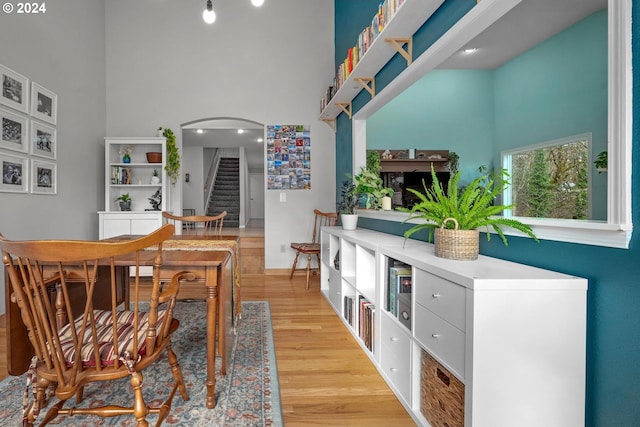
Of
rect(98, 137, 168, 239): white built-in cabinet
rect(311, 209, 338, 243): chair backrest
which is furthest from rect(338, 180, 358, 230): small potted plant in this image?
rect(98, 137, 168, 239): white built-in cabinet

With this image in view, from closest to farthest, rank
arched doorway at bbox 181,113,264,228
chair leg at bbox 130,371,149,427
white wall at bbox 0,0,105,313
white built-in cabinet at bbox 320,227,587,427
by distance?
1. white built-in cabinet at bbox 320,227,587,427
2. chair leg at bbox 130,371,149,427
3. white wall at bbox 0,0,105,313
4. arched doorway at bbox 181,113,264,228

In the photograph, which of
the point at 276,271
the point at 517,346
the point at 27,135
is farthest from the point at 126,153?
the point at 517,346

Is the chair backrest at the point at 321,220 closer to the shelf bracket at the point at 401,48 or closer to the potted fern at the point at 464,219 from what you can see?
the shelf bracket at the point at 401,48

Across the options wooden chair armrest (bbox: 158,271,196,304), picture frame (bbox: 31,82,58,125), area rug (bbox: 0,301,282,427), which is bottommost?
area rug (bbox: 0,301,282,427)

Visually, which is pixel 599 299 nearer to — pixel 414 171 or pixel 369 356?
pixel 369 356

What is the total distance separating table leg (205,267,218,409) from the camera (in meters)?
1.59

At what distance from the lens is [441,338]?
1.29m

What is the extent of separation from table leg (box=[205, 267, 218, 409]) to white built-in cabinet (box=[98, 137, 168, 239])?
2943 millimetres

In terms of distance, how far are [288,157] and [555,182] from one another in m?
3.04

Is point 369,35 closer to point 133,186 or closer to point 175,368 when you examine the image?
point 175,368

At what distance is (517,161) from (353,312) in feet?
10.1

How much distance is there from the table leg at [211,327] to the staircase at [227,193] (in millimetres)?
7320

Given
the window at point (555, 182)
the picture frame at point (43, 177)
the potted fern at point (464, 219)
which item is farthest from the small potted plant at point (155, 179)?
the window at point (555, 182)

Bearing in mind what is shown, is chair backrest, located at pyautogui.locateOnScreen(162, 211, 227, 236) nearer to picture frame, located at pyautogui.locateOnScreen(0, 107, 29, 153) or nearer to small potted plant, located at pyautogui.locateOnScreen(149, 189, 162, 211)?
small potted plant, located at pyautogui.locateOnScreen(149, 189, 162, 211)
